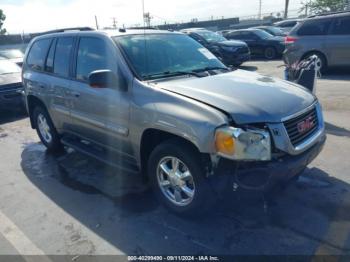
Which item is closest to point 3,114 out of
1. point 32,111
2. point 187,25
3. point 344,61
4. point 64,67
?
point 32,111

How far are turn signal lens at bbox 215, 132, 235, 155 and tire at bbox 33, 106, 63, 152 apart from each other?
362 cm

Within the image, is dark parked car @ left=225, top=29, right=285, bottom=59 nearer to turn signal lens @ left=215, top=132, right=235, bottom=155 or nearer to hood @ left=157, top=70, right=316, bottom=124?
hood @ left=157, top=70, right=316, bottom=124

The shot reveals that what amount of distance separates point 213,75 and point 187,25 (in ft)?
114

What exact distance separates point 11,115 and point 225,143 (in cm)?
804

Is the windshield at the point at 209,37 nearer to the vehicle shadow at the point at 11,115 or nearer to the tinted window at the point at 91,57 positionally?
the vehicle shadow at the point at 11,115

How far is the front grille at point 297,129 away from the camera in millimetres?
3318

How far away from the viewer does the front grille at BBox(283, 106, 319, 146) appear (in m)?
3.32

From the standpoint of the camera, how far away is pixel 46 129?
6.10 metres

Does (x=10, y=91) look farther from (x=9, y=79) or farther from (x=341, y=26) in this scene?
(x=341, y=26)

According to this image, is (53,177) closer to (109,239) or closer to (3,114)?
(109,239)

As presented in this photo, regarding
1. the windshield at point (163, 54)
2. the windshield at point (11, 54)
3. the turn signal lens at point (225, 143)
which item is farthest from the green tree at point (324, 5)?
the turn signal lens at point (225, 143)

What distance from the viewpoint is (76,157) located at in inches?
226

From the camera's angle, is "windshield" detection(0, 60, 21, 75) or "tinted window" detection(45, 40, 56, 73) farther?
"windshield" detection(0, 60, 21, 75)

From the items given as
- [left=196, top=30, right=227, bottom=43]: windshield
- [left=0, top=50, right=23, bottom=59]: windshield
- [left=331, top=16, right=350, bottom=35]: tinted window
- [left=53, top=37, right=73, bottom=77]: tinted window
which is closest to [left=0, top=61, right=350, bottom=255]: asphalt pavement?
[left=53, top=37, right=73, bottom=77]: tinted window
